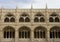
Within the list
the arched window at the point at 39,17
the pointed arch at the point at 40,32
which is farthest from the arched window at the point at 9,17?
the pointed arch at the point at 40,32

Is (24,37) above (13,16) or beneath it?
beneath

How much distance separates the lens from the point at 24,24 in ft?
261

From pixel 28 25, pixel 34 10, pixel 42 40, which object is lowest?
pixel 42 40

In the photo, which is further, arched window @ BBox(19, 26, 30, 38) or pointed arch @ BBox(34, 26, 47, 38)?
pointed arch @ BBox(34, 26, 47, 38)

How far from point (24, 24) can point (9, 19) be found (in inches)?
222

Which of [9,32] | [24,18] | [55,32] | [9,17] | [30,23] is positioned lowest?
[55,32]

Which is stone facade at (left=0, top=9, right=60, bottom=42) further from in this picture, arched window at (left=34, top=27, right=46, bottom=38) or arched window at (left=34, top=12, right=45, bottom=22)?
arched window at (left=34, top=27, right=46, bottom=38)

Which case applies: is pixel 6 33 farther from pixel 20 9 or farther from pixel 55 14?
pixel 55 14

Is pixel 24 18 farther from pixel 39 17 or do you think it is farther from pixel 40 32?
pixel 40 32

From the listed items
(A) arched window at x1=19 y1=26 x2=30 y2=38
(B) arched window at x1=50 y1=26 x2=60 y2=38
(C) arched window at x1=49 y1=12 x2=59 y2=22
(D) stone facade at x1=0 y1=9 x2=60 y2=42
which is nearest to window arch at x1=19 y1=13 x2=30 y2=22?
(D) stone facade at x1=0 y1=9 x2=60 y2=42

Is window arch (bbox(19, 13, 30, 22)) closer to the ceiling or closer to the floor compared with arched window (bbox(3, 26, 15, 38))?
closer to the ceiling

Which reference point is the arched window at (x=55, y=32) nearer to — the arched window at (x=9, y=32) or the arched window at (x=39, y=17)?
the arched window at (x=39, y=17)

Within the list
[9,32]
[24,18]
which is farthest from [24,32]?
[9,32]

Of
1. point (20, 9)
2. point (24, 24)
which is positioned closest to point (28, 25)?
point (24, 24)
